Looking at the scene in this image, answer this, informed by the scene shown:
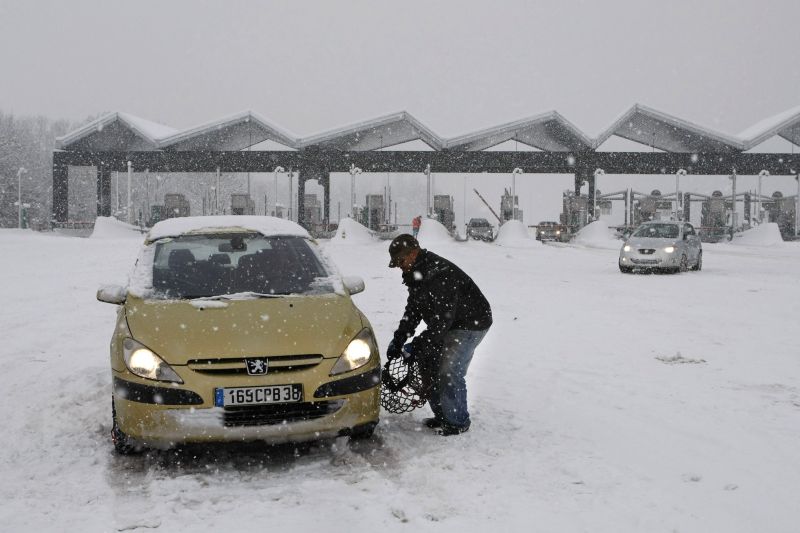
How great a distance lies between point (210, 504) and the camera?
3.66 meters

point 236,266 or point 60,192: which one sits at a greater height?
point 60,192

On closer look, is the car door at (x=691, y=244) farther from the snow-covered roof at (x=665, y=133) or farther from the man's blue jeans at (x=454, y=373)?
the snow-covered roof at (x=665, y=133)

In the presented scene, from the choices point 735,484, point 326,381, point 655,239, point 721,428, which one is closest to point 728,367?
point 721,428

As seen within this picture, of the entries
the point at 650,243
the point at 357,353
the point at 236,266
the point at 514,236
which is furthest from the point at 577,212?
the point at 357,353

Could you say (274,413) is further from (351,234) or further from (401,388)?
(351,234)

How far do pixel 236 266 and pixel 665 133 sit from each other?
126ft

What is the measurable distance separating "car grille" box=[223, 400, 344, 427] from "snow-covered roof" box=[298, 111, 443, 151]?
107 ft

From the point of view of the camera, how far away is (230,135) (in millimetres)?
40031

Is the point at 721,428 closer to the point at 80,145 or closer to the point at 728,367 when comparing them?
Answer: the point at 728,367

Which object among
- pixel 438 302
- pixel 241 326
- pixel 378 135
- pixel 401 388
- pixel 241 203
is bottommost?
pixel 401 388

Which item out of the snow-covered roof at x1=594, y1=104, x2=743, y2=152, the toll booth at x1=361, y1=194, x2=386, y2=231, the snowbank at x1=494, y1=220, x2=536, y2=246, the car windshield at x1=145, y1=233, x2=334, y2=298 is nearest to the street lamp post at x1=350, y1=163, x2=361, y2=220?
the toll booth at x1=361, y1=194, x2=386, y2=231

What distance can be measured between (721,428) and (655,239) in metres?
14.7

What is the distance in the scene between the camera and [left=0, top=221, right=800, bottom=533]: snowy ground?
3527 millimetres

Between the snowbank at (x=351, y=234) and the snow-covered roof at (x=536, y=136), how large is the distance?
8401 millimetres
